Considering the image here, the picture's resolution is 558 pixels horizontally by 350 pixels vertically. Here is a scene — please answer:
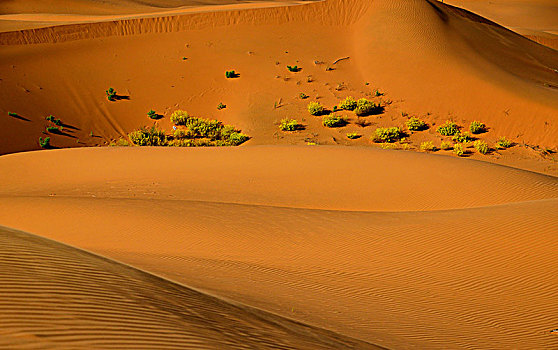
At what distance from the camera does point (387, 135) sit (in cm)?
2406

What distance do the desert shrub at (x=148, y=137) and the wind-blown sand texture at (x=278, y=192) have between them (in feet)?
5.00

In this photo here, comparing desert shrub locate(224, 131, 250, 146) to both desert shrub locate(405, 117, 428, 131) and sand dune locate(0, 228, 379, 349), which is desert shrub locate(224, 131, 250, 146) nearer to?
desert shrub locate(405, 117, 428, 131)

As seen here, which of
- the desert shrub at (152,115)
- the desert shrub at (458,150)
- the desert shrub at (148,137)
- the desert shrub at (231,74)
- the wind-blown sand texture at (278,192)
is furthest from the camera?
the desert shrub at (231,74)

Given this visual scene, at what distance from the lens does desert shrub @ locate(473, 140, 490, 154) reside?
22703mm

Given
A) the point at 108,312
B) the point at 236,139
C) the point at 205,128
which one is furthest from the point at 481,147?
the point at 108,312

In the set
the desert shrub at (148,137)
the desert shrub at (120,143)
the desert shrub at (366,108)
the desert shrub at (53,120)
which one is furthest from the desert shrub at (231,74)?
the desert shrub at (53,120)

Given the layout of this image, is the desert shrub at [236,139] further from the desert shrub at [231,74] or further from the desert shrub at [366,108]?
the desert shrub at [231,74]

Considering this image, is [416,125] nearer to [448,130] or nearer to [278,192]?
[448,130]

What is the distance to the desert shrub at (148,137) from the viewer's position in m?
24.5

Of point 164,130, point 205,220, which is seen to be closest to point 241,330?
point 205,220

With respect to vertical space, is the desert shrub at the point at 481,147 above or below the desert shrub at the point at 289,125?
below

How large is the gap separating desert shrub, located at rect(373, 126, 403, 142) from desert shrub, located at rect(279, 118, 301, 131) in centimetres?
364

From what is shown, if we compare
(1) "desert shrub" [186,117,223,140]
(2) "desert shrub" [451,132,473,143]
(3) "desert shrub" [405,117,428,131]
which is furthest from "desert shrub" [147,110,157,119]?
(2) "desert shrub" [451,132,473,143]

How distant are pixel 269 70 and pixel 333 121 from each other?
21.0ft
